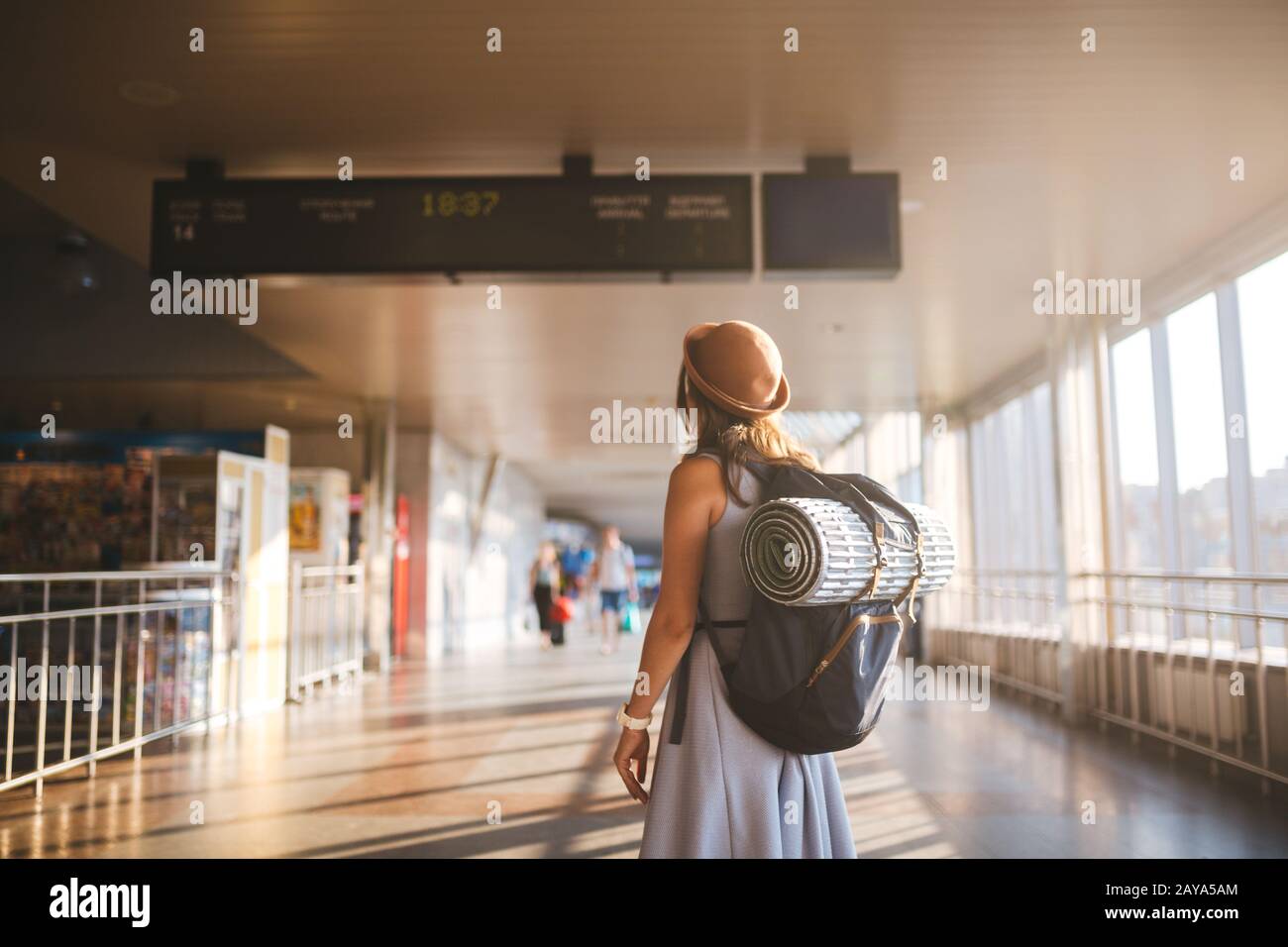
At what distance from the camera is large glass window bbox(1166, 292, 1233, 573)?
19.1 feet

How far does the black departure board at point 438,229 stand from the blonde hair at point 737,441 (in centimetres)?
231

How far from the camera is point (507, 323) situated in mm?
7547

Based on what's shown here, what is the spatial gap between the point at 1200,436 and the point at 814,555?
5552mm

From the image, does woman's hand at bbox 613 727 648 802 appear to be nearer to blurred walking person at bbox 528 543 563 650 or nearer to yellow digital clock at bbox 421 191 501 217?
yellow digital clock at bbox 421 191 501 217

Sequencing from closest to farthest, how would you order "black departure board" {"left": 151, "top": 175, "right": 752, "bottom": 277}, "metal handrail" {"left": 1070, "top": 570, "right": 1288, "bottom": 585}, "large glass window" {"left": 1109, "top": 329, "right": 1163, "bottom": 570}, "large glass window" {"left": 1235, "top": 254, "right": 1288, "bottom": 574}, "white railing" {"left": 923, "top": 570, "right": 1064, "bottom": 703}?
"black departure board" {"left": 151, "top": 175, "right": 752, "bottom": 277}, "metal handrail" {"left": 1070, "top": 570, "right": 1288, "bottom": 585}, "large glass window" {"left": 1235, "top": 254, "right": 1288, "bottom": 574}, "large glass window" {"left": 1109, "top": 329, "right": 1163, "bottom": 570}, "white railing" {"left": 923, "top": 570, "right": 1064, "bottom": 703}

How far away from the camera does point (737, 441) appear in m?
1.77

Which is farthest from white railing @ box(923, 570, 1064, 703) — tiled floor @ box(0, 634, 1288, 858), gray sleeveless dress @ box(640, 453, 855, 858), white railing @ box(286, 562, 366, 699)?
gray sleeveless dress @ box(640, 453, 855, 858)

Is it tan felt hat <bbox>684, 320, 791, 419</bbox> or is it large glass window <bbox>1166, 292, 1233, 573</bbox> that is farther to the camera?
large glass window <bbox>1166, 292, 1233, 573</bbox>

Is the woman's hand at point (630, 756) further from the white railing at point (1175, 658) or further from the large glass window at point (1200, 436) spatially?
the large glass window at point (1200, 436)

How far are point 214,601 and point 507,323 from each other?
9.41ft

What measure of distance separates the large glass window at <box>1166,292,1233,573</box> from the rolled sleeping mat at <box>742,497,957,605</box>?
16.7ft

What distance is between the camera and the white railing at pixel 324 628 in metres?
8.13

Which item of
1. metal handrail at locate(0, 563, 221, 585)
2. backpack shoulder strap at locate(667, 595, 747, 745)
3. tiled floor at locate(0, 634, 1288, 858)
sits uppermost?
metal handrail at locate(0, 563, 221, 585)

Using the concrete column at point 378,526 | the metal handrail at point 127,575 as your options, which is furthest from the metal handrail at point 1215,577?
the concrete column at point 378,526
